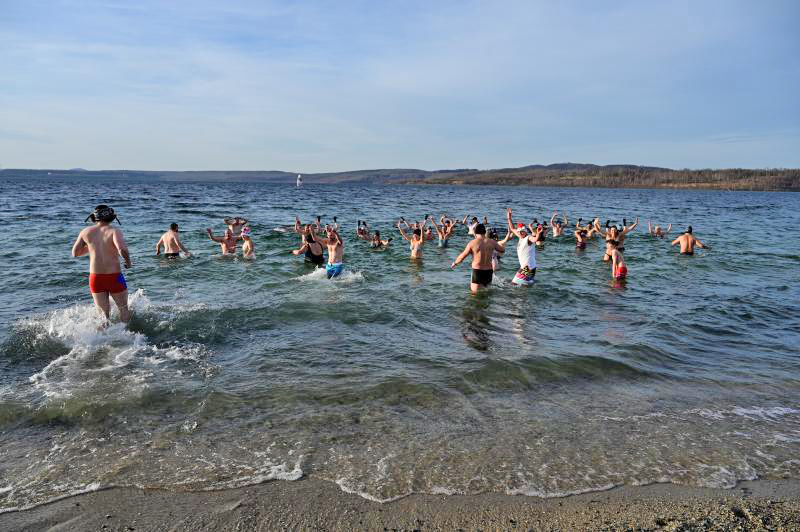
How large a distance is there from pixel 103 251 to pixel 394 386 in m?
4.85

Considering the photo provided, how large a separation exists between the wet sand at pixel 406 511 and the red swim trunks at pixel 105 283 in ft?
14.5

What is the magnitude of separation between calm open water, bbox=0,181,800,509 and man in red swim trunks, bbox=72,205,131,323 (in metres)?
0.71

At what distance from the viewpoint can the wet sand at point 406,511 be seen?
11.9 ft

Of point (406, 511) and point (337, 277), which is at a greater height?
point (337, 277)

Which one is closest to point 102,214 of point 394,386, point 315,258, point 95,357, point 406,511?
point 95,357

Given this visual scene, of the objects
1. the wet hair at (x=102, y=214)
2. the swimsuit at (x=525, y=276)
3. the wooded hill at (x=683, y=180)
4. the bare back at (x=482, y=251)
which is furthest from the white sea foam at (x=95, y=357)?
the wooded hill at (x=683, y=180)

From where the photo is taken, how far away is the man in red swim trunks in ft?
24.0

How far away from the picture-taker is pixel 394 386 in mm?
6195

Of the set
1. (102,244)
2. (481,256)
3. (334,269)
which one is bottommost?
(334,269)

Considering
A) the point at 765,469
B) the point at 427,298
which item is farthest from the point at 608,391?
the point at 427,298

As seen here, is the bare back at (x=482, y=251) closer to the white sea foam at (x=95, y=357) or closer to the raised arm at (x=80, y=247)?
the white sea foam at (x=95, y=357)

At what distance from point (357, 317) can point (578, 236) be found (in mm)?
13553

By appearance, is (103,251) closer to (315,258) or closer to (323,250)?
(315,258)

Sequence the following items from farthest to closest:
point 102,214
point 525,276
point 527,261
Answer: point 525,276 < point 527,261 < point 102,214
